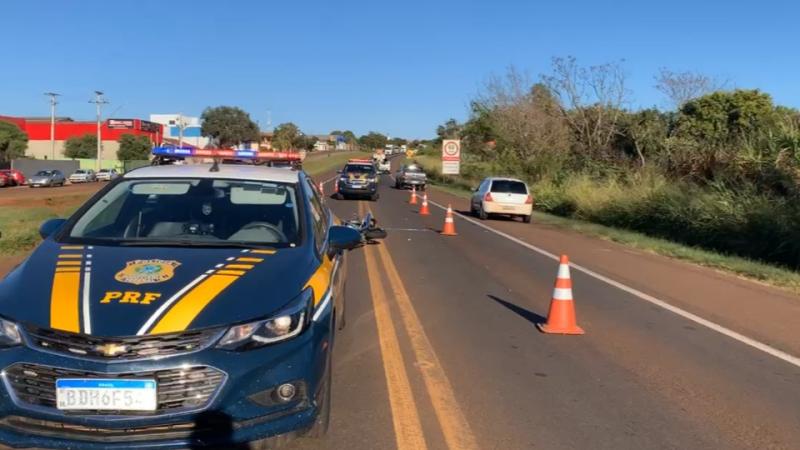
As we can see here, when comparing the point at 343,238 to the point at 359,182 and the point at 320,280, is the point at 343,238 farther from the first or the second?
the point at 359,182

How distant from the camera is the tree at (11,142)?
77.0m

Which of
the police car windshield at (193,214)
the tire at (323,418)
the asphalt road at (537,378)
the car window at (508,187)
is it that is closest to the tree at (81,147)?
the car window at (508,187)

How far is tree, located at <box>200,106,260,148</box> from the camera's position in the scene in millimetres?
107562

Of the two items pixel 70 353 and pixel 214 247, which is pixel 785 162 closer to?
pixel 214 247

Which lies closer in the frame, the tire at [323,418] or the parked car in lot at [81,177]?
the tire at [323,418]

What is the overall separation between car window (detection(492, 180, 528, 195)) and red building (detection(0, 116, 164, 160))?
263ft

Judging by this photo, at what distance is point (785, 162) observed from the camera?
59.0 feet

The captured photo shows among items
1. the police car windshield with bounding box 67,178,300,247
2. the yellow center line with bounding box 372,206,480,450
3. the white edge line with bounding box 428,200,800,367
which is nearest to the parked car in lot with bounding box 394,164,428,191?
the white edge line with bounding box 428,200,800,367

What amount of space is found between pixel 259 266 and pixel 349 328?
10.3 ft

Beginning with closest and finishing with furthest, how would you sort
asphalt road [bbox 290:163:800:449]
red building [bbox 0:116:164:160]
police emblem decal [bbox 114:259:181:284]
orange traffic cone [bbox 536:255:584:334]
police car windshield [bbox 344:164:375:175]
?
1. police emblem decal [bbox 114:259:181:284]
2. asphalt road [bbox 290:163:800:449]
3. orange traffic cone [bbox 536:255:584:334]
4. police car windshield [bbox 344:164:375:175]
5. red building [bbox 0:116:164:160]

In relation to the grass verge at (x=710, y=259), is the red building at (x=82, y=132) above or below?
above

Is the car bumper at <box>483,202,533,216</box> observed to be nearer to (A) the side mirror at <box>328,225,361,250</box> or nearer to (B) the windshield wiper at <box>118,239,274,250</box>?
(A) the side mirror at <box>328,225,361,250</box>

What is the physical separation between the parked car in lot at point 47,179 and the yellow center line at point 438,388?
172 ft

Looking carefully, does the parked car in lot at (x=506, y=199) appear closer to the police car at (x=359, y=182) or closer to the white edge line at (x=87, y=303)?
the police car at (x=359, y=182)
